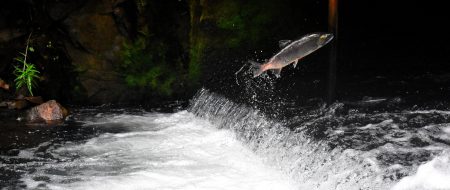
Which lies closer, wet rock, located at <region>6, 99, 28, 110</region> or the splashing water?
the splashing water

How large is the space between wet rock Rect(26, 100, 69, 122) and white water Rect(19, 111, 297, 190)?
85cm

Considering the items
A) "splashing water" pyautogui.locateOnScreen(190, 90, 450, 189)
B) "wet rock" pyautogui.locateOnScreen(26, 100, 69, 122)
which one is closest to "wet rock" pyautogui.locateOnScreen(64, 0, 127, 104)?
"wet rock" pyautogui.locateOnScreen(26, 100, 69, 122)

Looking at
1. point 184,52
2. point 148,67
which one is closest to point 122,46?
point 148,67

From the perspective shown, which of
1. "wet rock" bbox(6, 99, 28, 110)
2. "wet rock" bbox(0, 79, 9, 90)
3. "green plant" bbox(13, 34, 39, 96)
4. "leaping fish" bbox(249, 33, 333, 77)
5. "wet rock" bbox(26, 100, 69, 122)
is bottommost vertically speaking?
"wet rock" bbox(26, 100, 69, 122)

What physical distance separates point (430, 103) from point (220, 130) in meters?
3.17

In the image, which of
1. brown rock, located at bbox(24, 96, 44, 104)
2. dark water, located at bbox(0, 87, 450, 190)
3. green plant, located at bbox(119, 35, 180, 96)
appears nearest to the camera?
dark water, located at bbox(0, 87, 450, 190)

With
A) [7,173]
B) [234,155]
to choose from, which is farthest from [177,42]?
[7,173]

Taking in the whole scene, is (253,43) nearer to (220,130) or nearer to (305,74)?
(305,74)

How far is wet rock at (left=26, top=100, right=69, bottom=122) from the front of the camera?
8555 mm

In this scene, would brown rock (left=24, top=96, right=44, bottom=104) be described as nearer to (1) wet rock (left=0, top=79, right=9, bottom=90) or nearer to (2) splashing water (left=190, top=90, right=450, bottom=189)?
(1) wet rock (left=0, top=79, right=9, bottom=90)

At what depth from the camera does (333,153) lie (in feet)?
18.0

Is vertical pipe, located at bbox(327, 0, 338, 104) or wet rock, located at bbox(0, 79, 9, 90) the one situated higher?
vertical pipe, located at bbox(327, 0, 338, 104)

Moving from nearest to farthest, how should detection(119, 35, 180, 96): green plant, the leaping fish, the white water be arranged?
the leaping fish, the white water, detection(119, 35, 180, 96): green plant

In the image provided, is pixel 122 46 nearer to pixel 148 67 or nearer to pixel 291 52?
pixel 148 67
